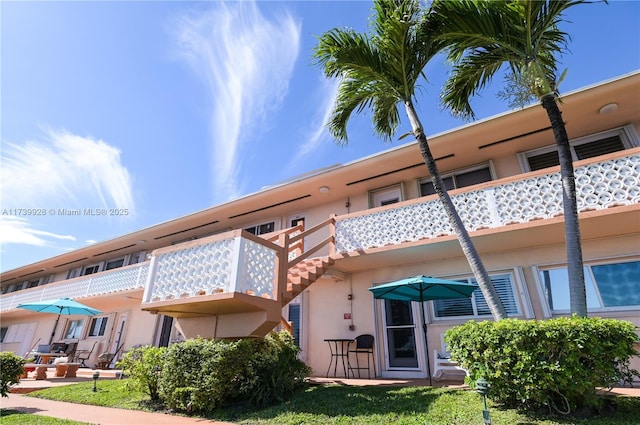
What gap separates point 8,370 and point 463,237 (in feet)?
35.2

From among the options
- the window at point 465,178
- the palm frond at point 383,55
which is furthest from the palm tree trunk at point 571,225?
the window at point 465,178

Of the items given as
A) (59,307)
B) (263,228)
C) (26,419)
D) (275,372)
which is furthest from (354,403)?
(59,307)

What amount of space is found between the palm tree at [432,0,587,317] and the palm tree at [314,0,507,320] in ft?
1.89

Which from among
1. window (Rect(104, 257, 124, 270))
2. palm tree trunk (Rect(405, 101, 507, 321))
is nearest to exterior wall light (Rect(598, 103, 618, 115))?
palm tree trunk (Rect(405, 101, 507, 321))

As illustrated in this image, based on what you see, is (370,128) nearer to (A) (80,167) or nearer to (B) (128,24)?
(B) (128,24)

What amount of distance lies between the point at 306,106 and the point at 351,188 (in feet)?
11.7

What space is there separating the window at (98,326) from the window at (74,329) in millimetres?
837

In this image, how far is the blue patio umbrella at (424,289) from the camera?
23.3 ft

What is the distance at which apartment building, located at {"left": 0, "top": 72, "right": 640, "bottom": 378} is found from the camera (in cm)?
705

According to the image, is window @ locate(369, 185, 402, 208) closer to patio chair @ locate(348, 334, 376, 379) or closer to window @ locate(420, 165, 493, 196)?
window @ locate(420, 165, 493, 196)

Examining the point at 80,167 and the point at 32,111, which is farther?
the point at 80,167

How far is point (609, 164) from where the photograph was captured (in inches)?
275

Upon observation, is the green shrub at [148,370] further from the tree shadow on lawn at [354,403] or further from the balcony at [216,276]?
the tree shadow on lawn at [354,403]

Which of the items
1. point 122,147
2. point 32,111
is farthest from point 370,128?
point 32,111
